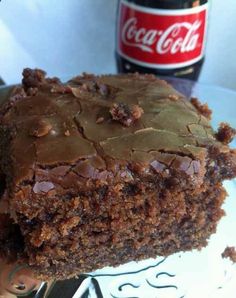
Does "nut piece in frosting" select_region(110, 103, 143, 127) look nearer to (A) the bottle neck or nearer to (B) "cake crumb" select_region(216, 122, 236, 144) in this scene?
(B) "cake crumb" select_region(216, 122, 236, 144)

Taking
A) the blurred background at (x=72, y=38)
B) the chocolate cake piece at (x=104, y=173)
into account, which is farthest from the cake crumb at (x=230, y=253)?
the blurred background at (x=72, y=38)

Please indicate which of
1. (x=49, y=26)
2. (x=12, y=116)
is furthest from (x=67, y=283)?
(x=49, y=26)

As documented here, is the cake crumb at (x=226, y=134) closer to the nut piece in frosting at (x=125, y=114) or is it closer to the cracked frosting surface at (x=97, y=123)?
the cracked frosting surface at (x=97, y=123)

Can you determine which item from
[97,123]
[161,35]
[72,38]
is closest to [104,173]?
[97,123]

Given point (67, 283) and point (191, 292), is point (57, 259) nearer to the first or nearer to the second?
point (67, 283)

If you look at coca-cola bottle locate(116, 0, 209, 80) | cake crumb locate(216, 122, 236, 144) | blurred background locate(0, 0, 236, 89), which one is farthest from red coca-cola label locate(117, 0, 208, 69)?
cake crumb locate(216, 122, 236, 144)
